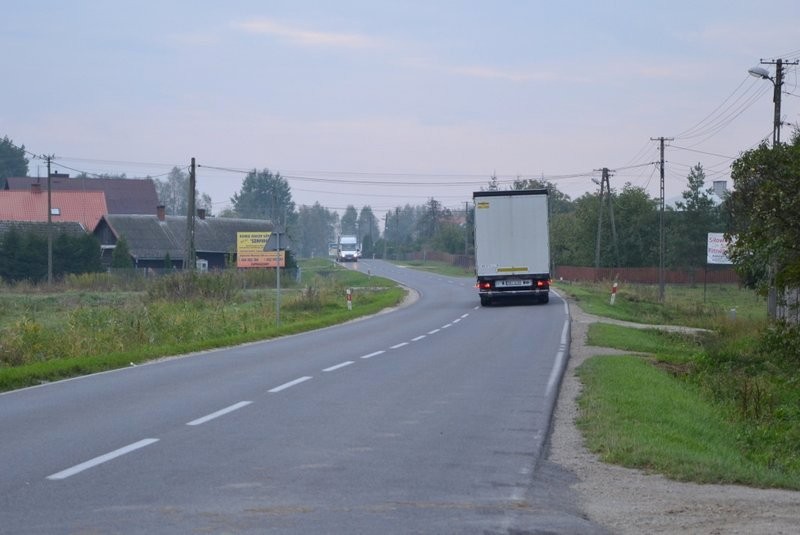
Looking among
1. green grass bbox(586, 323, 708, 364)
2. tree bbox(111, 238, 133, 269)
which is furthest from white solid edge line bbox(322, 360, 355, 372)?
tree bbox(111, 238, 133, 269)

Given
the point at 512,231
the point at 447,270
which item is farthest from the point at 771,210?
the point at 447,270

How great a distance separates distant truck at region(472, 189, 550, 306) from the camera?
126 feet

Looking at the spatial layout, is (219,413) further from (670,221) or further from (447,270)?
(447,270)

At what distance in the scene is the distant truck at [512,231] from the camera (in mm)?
38469

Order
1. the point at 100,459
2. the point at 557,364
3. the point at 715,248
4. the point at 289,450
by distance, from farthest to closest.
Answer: the point at 715,248 < the point at 557,364 < the point at 289,450 < the point at 100,459

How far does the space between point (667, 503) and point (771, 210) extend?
12.1 meters

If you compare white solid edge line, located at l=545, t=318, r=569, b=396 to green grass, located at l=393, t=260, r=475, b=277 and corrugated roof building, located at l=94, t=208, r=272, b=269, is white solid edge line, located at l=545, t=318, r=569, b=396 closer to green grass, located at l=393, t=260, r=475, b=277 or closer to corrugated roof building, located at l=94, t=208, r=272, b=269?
corrugated roof building, located at l=94, t=208, r=272, b=269

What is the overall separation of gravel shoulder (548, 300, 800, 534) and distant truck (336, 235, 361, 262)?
11788 cm

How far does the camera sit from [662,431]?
1080cm

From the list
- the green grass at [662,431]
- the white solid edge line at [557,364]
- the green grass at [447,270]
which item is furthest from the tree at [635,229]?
the green grass at [662,431]

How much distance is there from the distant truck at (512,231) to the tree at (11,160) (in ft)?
468

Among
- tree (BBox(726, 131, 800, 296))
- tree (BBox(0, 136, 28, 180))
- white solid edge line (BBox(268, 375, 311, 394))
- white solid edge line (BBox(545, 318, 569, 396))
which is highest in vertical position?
tree (BBox(0, 136, 28, 180))

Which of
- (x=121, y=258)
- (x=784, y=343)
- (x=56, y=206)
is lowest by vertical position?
(x=784, y=343)

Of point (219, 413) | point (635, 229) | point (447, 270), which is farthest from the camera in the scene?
point (447, 270)
